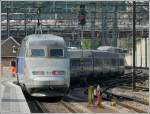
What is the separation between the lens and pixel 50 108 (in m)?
20.2

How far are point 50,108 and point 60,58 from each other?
298 centimetres

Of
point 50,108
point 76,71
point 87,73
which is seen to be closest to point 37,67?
point 50,108

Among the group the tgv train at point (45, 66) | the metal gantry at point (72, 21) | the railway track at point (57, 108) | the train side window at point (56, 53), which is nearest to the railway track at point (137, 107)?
the railway track at point (57, 108)

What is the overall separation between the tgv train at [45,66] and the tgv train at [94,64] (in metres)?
8.37

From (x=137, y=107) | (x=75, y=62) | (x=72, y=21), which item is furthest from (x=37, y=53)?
(x=72, y=21)

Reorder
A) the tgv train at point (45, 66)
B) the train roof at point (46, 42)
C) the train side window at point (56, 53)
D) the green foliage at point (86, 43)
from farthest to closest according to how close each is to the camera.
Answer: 1. the green foliage at point (86, 43)
2. the train roof at point (46, 42)
3. the train side window at point (56, 53)
4. the tgv train at point (45, 66)

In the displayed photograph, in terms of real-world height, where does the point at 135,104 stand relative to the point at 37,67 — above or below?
below

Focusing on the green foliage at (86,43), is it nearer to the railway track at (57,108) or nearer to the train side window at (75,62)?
the train side window at (75,62)

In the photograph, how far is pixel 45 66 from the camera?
21.9 m

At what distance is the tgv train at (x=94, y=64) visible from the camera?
35.3 m

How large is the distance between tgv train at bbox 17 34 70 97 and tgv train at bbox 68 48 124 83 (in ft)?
27.5

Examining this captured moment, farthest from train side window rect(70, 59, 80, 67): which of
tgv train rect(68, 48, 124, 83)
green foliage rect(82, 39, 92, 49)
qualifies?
green foliage rect(82, 39, 92, 49)

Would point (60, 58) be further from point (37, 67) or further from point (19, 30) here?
point (19, 30)

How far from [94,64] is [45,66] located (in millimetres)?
19997
